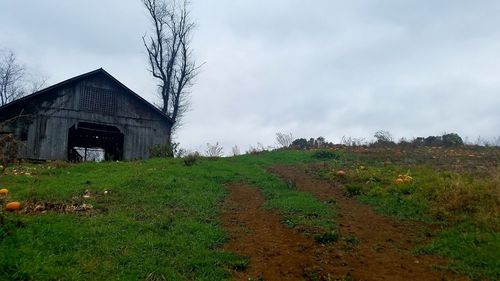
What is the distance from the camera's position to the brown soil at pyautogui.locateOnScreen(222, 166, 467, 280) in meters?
7.84

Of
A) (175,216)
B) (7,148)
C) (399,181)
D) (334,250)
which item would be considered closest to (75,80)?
(7,148)

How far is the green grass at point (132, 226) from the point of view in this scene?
7461 mm

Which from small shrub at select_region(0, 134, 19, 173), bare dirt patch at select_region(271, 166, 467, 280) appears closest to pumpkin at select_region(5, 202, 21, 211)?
small shrub at select_region(0, 134, 19, 173)

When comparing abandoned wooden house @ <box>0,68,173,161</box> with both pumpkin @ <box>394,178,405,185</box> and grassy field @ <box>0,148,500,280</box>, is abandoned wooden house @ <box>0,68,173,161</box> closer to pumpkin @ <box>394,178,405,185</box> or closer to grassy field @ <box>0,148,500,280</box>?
grassy field @ <box>0,148,500,280</box>

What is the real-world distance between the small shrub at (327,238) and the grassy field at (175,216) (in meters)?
0.29

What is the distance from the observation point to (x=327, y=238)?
9422 mm

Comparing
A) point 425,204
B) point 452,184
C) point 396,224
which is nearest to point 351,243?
point 396,224

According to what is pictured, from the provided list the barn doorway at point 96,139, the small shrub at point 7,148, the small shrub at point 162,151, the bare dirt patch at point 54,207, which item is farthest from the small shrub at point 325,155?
the small shrub at point 7,148

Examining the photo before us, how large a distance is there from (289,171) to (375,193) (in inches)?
242

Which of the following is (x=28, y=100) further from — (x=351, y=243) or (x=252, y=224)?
(x=351, y=243)

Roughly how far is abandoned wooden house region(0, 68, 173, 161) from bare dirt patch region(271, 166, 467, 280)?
17555 millimetres

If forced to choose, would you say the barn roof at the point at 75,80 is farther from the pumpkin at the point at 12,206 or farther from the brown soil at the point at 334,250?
the brown soil at the point at 334,250

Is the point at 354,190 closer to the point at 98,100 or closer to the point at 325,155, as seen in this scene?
the point at 325,155

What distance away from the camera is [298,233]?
32.7ft
